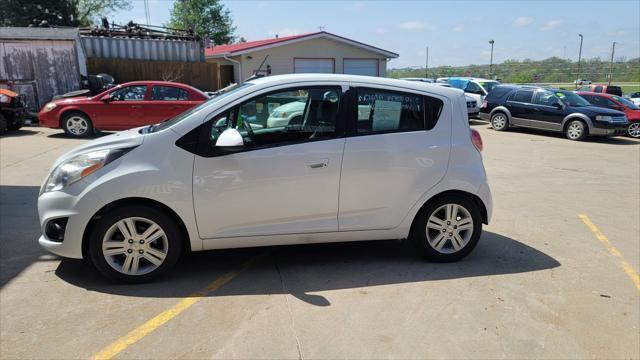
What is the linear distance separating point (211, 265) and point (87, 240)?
1113 mm

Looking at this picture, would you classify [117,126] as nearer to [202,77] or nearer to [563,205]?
[202,77]

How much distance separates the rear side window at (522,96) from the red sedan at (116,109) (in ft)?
38.4

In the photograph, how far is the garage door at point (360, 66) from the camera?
25.7 meters

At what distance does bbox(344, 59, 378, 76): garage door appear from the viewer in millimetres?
25734

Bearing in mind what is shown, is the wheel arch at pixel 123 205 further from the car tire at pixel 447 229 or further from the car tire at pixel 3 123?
the car tire at pixel 3 123

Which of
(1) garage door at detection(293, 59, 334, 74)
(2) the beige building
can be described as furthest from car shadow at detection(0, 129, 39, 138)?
(1) garage door at detection(293, 59, 334, 74)

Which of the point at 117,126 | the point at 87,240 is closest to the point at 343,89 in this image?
the point at 87,240

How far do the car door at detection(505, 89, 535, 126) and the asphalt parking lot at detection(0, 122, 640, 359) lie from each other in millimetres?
11769

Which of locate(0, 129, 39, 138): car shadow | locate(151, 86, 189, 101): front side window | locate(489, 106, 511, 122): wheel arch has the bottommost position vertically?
locate(0, 129, 39, 138): car shadow

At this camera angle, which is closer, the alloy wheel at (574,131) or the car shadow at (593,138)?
the alloy wheel at (574,131)

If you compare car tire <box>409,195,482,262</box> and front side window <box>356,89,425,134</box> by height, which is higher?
front side window <box>356,89,425,134</box>

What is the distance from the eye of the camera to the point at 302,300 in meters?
3.79

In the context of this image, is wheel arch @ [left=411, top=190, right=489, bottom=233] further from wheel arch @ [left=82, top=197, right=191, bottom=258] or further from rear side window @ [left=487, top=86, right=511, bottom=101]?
rear side window @ [left=487, top=86, right=511, bottom=101]

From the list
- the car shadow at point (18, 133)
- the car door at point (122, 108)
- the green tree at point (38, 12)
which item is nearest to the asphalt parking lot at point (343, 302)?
the car door at point (122, 108)
